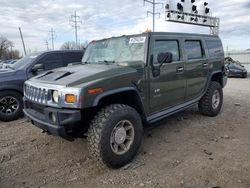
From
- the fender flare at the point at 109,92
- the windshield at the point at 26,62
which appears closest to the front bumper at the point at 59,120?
the fender flare at the point at 109,92

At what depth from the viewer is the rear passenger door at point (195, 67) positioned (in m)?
5.43

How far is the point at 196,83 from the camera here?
18.7 feet

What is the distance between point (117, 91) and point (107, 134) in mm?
635

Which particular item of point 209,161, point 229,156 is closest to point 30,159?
point 209,161

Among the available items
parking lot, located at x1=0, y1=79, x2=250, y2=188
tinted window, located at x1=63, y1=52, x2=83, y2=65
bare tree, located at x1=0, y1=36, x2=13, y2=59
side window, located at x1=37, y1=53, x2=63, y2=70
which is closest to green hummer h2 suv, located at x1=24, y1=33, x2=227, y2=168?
parking lot, located at x1=0, y1=79, x2=250, y2=188

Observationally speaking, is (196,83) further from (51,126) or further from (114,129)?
(51,126)

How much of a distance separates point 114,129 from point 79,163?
0.85m

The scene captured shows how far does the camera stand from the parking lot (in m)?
3.43

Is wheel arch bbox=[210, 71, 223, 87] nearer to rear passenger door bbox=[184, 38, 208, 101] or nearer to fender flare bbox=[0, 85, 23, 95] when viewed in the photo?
rear passenger door bbox=[184, 38, 208, 101]

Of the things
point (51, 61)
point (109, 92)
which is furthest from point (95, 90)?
point (51, 61)

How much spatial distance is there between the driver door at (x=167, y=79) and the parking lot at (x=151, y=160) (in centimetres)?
73

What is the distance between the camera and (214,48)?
6.54 m

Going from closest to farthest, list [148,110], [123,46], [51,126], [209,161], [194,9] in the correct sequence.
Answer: [51,126] < [209,161] < [148,110] < [123,46] < [194,9]

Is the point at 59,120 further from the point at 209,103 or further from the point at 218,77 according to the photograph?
the point at 218,77
